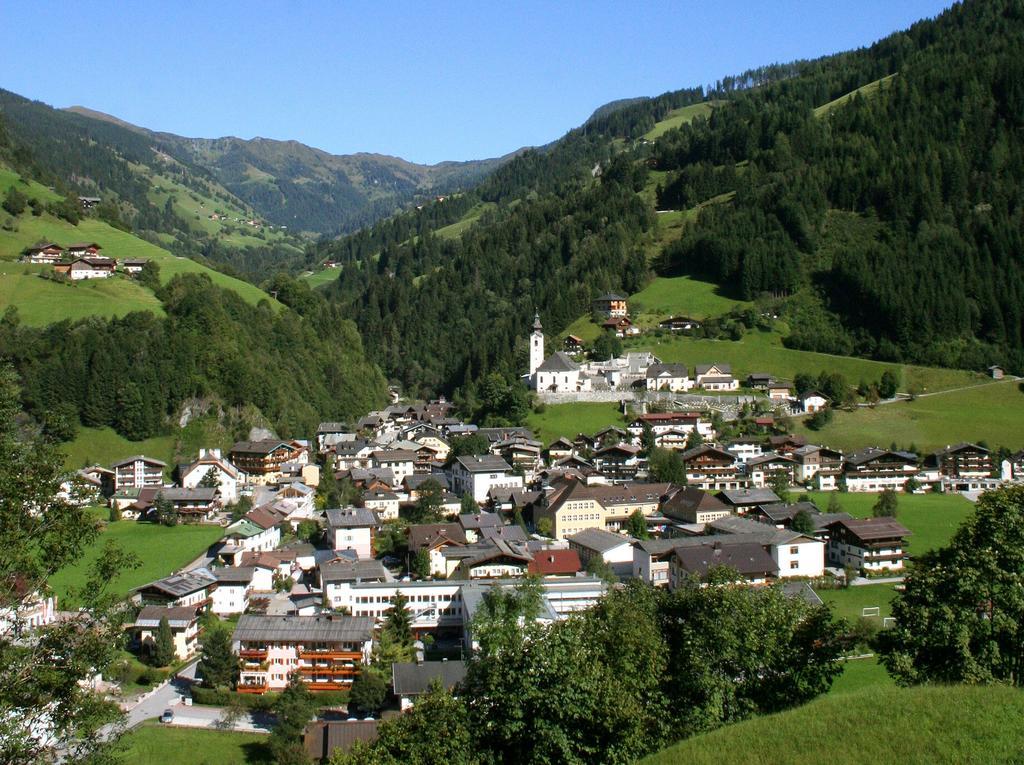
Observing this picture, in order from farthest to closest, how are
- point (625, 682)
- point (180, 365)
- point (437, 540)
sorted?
point (180, 365), point (437, 540), point (625, 682)

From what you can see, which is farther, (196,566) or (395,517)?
(395,517)

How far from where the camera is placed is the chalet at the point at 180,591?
105 ft

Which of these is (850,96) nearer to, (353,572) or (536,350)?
(536,350)

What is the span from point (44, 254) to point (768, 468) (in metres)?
56.6

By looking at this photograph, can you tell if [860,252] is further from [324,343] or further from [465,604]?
[465,604]

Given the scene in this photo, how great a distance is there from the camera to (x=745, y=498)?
143ft

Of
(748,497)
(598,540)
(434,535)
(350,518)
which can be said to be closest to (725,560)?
(598,540)

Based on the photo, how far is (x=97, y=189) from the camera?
518 feet

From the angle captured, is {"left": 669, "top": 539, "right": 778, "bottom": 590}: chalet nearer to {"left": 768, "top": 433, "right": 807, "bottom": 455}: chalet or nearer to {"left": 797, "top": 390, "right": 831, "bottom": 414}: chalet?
{"left": 768, "top": 433, "right": 807, "bottom": 455}: chalet

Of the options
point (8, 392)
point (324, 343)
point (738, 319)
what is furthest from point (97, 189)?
point (8, 392)

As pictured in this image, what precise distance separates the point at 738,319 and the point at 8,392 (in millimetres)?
66028

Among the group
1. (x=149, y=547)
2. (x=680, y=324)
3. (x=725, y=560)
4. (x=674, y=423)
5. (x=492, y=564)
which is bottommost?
(x=149, y=547)

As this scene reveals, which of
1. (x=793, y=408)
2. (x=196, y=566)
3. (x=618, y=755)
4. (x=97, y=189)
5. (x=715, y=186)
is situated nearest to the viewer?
(x=618, y=755)

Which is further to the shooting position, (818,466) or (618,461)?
(618,461)
